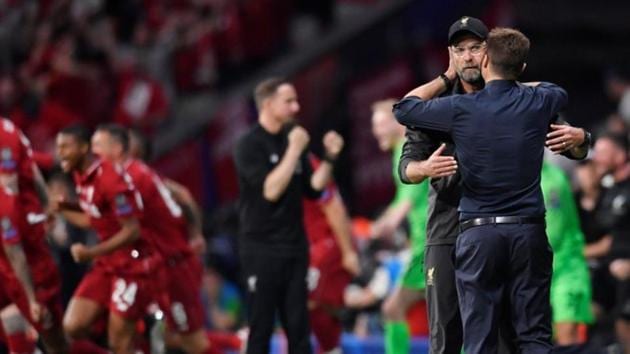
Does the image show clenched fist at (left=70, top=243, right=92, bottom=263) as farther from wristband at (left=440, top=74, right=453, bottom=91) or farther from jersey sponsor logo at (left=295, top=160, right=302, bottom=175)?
wristband at (left=440, top=74, right=453, bottom=91)

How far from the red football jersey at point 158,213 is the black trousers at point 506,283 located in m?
3.92

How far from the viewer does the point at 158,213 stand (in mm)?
12859

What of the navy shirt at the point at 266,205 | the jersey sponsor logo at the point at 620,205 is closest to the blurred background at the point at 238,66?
the jersey sponsor logo at the point at 620,205

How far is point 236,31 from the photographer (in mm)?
22547

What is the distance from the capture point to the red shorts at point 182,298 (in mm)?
12953

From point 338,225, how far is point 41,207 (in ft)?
8.69

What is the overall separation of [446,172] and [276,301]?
10.5 feet

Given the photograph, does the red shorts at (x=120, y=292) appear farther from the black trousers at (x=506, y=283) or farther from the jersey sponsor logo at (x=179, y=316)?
the black trousers at (x=506, y=283)

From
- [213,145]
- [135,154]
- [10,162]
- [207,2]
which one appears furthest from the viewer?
[207,2]

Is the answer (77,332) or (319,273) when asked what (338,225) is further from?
(77,332)

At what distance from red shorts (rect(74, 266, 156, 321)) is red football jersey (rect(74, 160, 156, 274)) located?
0.06 metres

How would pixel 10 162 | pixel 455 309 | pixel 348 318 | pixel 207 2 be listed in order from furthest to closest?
pixel 207 2 → pixel 348 318 → pixel 10 162 → pixel 455 309

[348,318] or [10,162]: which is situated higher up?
[10,162]

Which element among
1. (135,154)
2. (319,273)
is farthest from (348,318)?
(135,154)
